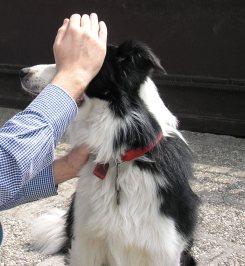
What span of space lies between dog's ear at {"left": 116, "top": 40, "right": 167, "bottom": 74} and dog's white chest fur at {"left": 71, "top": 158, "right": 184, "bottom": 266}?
48cm

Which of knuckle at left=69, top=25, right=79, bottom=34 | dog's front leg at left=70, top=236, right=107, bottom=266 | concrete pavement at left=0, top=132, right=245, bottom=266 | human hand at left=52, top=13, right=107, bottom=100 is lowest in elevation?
concrete pavement at left=0, top=132, right=245, bottom=266

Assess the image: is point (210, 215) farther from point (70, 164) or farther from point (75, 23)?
point (75, 23)

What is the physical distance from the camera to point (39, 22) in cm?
622

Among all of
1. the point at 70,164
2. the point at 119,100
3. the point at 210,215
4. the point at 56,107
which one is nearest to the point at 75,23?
the point at 56,107

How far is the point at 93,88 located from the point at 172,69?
3.59 meters

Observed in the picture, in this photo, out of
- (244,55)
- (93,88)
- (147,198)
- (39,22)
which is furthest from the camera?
(39,22)

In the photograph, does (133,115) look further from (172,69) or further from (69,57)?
(172,69)

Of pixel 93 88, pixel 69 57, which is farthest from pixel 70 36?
pixel 93 88

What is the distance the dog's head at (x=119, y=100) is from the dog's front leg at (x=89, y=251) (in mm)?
459

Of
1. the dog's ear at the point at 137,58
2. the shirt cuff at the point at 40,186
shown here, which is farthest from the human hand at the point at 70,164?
the dog's ear at the point at 137,58

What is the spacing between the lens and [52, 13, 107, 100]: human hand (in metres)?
1.32

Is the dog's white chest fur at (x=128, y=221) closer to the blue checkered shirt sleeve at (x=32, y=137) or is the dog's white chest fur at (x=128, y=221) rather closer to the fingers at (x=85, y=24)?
the fingers at (x=85, y=24)

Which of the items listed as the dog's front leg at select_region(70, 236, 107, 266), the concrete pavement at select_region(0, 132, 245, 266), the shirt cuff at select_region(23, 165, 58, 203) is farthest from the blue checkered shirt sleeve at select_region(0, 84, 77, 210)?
the concrete pavement at select_region(0, 132, 245, 266)

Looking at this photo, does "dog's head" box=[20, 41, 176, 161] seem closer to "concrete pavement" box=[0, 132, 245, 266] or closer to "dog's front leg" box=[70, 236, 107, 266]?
"dog's front leg" box=[70, 236, 107, 266]
